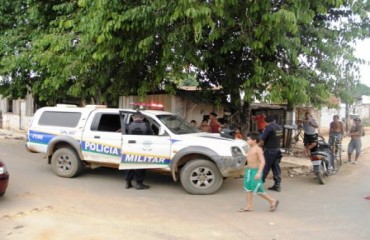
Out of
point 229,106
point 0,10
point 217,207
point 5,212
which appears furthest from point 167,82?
point 0,10

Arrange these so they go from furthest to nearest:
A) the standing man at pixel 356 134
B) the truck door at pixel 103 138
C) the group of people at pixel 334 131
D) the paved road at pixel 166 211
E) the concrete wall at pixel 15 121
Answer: the concrete wall at pixel 15 121 → the standing man at pixel 356 134 → the group of people at pixel 334 131 → the truck door at pixel 103 138 → the paved road at pixel 166 211

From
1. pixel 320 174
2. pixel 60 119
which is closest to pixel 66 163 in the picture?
pixel 60 119

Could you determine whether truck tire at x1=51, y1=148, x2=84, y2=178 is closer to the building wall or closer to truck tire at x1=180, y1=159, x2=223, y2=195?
truck tire at x1=180, y1=159, x2=223, y2=195

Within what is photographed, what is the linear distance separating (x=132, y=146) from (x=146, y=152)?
330mm

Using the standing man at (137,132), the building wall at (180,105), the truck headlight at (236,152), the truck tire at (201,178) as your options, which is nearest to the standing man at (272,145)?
the truck headlight at (236,152)

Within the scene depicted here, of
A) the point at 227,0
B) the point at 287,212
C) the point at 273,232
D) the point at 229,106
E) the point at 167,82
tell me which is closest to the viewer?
the point at 273,232

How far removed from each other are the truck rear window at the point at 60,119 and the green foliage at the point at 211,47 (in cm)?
145

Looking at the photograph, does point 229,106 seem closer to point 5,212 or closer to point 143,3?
Answer: point 143,3

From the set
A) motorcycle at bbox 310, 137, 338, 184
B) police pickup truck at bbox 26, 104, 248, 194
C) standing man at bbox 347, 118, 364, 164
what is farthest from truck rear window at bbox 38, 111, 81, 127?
standing man at bbox 347, 118, 364, 164

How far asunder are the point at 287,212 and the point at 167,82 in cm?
549

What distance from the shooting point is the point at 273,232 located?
552 cm

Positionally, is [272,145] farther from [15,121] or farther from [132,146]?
[15,121]

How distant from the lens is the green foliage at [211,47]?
7.81 meters

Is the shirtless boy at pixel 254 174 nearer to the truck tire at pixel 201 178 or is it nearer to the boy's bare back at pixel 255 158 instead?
the boy's bare back at pixel 255 158
